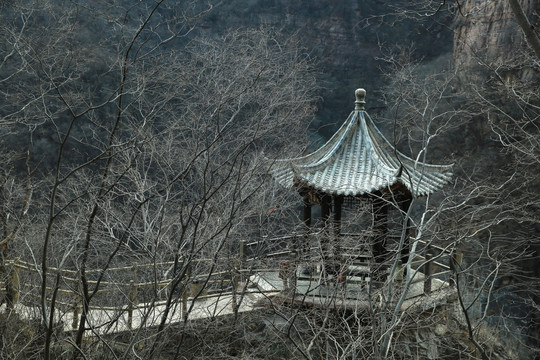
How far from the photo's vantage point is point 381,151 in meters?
9.19

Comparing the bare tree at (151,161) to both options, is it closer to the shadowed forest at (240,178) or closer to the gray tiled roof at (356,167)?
the shadowed forest at (240,178)

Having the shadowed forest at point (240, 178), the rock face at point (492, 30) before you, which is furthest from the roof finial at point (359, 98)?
the rock face at point (492, 30)

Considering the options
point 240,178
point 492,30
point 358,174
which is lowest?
point 358,174

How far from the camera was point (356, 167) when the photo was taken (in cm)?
890

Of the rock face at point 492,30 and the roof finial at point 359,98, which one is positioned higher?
the roof finial at point 359,98

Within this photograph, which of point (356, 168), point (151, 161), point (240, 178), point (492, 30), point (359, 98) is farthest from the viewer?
point (492, 30)

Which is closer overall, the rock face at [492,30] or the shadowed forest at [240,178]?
the shadowed forest at [240,178]

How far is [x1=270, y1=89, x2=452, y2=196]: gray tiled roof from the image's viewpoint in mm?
8586

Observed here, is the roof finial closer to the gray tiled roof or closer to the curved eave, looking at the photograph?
the gray tiled roof

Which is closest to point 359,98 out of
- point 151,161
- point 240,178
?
point 240,178

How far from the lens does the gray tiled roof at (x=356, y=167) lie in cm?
859

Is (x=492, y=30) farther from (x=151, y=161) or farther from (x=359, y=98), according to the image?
(x=151, y=161)

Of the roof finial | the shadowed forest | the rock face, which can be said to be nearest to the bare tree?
the shadowed forest

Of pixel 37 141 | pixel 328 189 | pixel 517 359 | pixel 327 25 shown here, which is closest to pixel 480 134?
pixel 517 359
